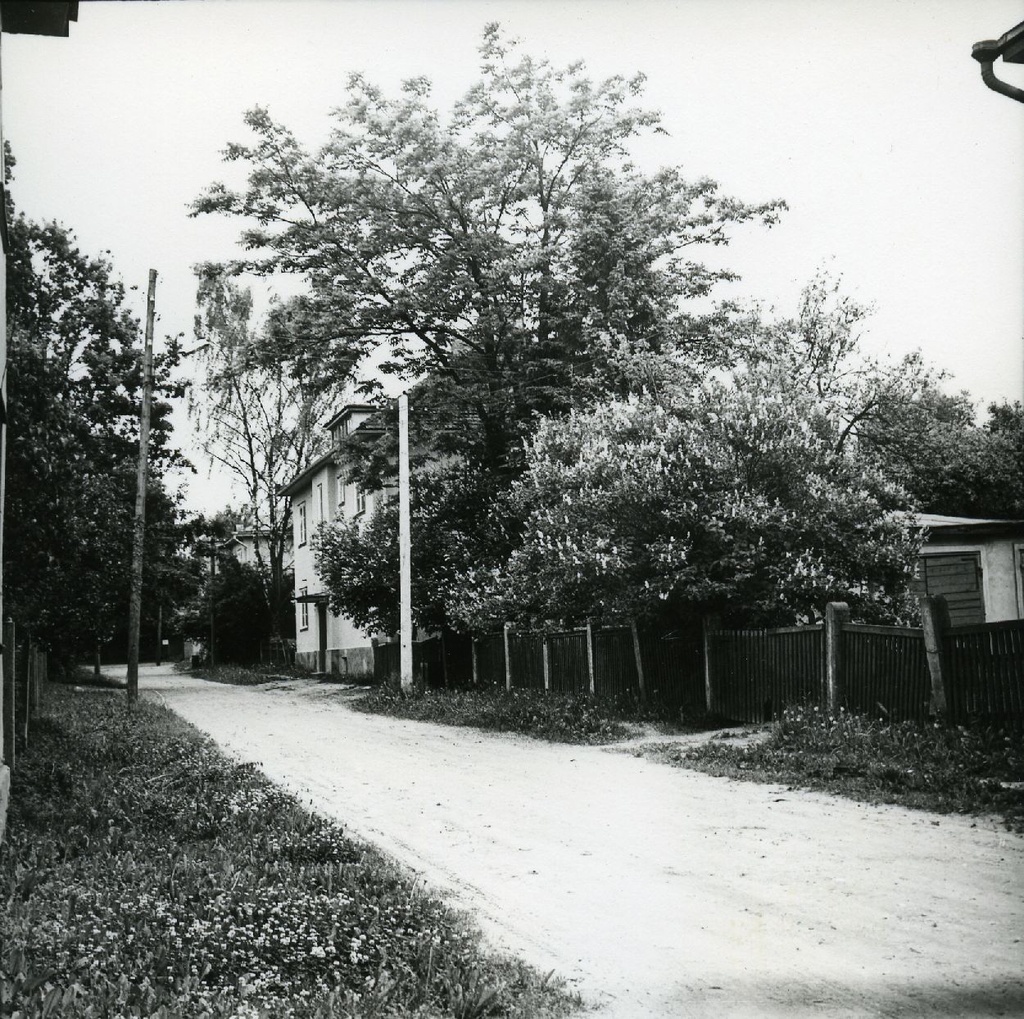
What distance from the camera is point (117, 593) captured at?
2022 centimetres

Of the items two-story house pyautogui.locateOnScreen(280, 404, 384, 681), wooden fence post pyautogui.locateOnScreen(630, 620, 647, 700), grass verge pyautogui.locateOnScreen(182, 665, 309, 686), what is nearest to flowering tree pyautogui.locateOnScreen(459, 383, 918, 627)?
wooden fence post pyautogui.locateOnScreen(630, 620, 647, 700)

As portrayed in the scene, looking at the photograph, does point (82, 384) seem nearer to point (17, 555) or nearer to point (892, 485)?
point (17, 555)

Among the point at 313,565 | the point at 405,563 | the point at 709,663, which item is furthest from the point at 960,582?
the point at 313,565

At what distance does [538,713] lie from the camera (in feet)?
52.9

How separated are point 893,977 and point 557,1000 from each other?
1.45 m

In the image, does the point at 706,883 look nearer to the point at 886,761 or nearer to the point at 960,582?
the point at 886,761

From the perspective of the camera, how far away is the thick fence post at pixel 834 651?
11914mm

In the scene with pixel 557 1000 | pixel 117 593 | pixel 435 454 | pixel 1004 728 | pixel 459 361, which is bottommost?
pixel 557 1000

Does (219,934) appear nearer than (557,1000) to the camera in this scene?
No

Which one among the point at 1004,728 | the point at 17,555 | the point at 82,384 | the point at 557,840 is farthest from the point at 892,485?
the point at 82,384

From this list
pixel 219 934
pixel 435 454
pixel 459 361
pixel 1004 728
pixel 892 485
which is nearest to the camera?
pixel 219 934

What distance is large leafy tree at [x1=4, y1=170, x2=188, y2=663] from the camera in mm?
12086

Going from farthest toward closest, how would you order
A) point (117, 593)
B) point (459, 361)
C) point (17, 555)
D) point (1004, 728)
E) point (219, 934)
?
1. point (459, 361)
2. point (117, 593)
3. point (17, 555)
4. point (1004, 728)
5. point (219, 934)

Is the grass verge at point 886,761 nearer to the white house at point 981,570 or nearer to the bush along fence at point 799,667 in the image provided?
the bush along fence at point 799,667
